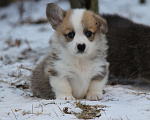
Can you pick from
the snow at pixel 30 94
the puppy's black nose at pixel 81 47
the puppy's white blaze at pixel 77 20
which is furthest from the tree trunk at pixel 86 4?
the puppy's black nose at pixel 81 47

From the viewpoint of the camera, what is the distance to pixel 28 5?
1220cm

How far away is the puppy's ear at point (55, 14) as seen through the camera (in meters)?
3.62

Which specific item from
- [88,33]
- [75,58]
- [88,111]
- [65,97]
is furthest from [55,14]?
[88,111]

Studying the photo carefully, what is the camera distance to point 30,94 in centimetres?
411

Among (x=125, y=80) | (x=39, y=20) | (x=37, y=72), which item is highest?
(x=39, y=20)

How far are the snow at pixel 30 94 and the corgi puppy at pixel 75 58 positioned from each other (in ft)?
0.90

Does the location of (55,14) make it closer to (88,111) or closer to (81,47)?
(81,47)

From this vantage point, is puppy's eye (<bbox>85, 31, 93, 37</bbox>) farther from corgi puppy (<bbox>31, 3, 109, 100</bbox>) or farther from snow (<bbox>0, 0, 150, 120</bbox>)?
snow (<bbox>0, 0, 150, 120</bbox>)

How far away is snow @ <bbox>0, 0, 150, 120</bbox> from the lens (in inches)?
108

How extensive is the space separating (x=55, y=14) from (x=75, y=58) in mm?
690

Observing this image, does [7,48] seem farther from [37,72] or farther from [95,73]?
[95,73]

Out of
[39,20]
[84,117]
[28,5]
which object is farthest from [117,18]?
[28,5]

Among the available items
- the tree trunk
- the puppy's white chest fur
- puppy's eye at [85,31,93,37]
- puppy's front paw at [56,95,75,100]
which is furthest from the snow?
the tree trunk

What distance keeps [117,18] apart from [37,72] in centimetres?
260
